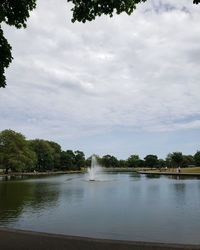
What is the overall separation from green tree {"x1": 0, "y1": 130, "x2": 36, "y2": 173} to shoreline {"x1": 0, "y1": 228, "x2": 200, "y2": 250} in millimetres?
72272

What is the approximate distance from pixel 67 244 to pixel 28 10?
5.75 m

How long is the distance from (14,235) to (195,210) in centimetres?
1305

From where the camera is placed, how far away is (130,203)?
2464 centimetres

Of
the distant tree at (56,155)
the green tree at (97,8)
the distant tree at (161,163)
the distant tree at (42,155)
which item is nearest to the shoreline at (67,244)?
the green tree at (97,8)

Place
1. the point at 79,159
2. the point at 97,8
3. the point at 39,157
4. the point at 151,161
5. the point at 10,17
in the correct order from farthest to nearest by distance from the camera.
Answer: the point at 151,161 → the point at 79,159 → the point at 39,157 → the point at 10,17 → the point at 97,8

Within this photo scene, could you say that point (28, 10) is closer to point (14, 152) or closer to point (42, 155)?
point (14, 152)

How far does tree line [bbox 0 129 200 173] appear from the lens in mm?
82500

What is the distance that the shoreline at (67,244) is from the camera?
8.65 m

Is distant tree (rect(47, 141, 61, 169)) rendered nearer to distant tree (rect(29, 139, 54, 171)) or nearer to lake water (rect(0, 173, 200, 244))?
distant tree (rect(29, 139, 54, 171))

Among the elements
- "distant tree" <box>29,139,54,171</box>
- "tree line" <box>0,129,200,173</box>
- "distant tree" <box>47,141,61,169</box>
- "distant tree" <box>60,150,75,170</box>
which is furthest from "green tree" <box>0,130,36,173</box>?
"distant tree" <box>60,150,75,170</box>

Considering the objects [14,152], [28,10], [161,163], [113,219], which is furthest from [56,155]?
[28,10]

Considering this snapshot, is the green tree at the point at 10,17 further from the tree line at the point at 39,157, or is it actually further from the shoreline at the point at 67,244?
Result: the tree line at the point at 39,157

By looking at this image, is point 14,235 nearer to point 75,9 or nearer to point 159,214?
point 75,9

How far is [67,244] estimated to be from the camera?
29.5 feet
